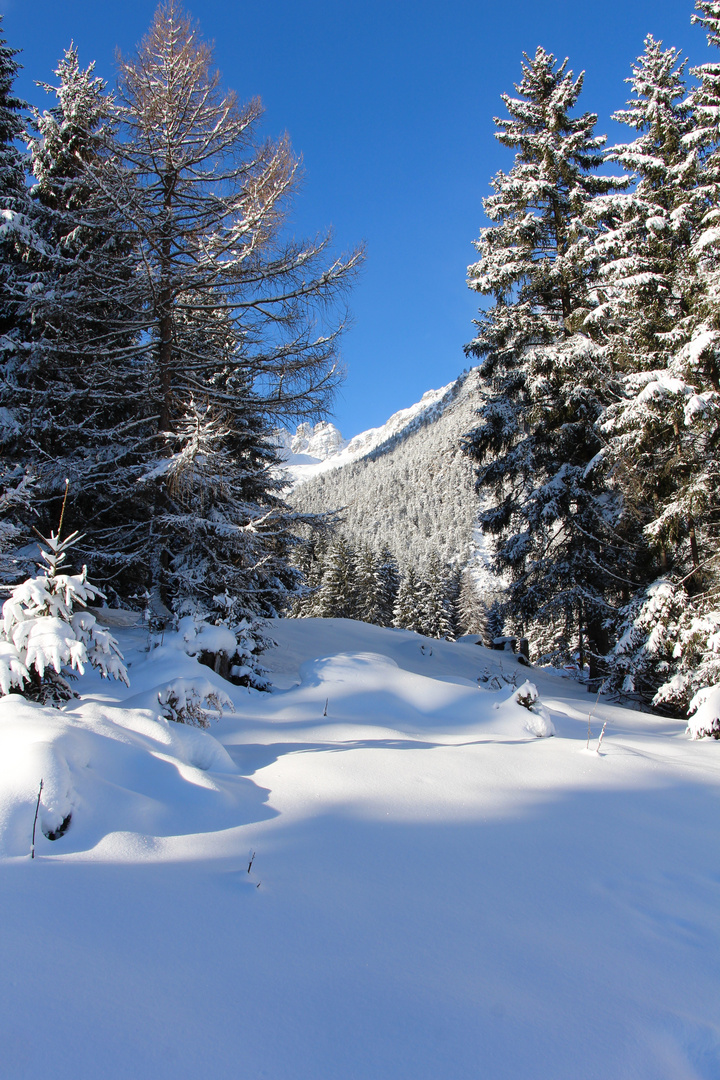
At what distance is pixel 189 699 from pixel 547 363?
1032 centimetres

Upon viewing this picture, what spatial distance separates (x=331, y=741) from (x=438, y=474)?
17271 centimetres

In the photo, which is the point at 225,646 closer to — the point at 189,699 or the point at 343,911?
the point at 189,699

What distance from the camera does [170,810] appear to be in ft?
8.82

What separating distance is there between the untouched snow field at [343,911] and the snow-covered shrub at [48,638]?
251mm

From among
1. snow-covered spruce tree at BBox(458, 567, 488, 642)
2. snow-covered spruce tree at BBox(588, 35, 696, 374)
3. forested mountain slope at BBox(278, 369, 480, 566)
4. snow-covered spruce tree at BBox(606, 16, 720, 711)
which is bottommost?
snow-covered spruce tree at BBox(458, 567, 488, 642)

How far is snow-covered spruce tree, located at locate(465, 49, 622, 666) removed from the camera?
11422mm

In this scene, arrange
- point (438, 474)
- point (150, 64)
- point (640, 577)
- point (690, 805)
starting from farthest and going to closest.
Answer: point (438, 474)
point (640, 577)
point (150, 64)
point (690, 805)

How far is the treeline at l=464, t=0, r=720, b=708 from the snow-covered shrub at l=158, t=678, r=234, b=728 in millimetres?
7216

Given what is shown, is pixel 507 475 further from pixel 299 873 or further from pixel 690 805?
pixel 299 873

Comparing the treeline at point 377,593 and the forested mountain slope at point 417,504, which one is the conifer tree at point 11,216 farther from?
the forested mountain slope at point 417,504

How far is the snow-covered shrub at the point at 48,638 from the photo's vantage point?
3.24 m

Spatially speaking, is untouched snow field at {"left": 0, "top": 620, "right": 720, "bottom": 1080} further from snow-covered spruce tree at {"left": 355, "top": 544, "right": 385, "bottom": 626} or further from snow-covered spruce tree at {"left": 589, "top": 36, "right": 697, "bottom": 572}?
snow-covered spruce tree at {"left": 355, "top": 544, "right": 385, "bottom": 626}

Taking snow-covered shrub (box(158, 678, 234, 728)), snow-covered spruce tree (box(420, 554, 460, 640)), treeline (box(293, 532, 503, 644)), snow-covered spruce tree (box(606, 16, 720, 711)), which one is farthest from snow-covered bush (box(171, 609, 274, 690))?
snow-covered spruce tree (box(420, 554, 460, 640))

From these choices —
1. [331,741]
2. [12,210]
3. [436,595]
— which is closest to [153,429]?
[12,210]
